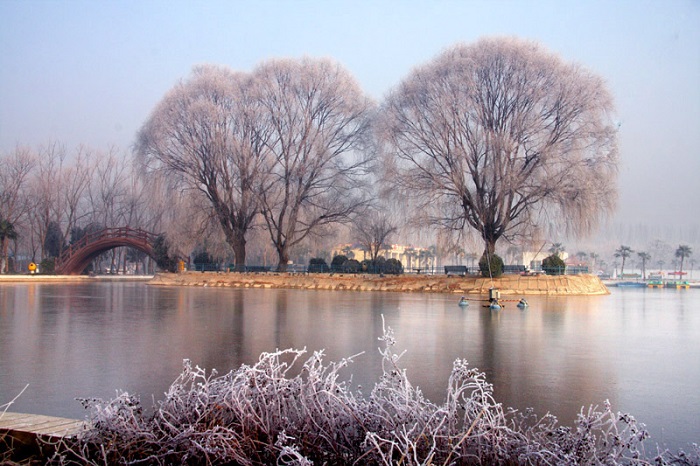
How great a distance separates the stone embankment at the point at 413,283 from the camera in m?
33.1

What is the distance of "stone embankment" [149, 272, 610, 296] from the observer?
33094mm

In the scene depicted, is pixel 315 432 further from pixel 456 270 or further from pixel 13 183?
pixel 13 183

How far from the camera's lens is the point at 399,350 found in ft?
35.4

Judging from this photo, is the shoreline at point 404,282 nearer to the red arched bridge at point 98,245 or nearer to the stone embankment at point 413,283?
the stone embankment at point 413,283

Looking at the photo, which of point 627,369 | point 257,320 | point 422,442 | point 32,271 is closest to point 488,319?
point 257,320

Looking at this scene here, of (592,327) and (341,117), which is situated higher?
(341,117)

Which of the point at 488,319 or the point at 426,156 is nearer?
the point at 488,319

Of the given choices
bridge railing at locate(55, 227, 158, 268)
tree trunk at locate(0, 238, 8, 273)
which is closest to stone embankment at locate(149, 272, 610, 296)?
bridge railing at locate(55, 227, 158, 268)

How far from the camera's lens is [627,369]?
30.2 feet

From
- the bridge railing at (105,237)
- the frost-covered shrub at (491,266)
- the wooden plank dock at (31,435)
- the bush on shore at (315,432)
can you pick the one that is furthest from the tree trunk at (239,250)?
the bush on shore at (315,432)

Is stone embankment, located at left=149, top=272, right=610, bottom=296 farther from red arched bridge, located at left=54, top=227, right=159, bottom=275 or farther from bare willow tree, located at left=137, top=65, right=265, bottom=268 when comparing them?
red arched bridge, located at left=54, top=227, right=159, bottom=275

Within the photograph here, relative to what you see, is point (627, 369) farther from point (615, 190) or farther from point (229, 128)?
point (229, 128)

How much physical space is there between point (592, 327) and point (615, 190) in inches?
744

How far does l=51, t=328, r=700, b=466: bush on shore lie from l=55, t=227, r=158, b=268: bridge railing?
50073 mm
